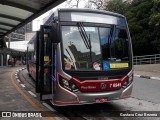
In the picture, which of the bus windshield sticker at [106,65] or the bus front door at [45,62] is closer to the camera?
the bus windshield sticker at [106,65]

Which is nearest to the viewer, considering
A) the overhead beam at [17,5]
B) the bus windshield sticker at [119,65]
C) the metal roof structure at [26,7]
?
the bus windshield sticker at [119,65]

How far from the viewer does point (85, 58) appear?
7.61 metres

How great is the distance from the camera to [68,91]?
733 centimetres

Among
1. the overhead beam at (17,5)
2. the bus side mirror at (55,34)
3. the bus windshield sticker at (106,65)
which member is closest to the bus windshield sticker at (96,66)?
the bus windshield sticker at (106,65)

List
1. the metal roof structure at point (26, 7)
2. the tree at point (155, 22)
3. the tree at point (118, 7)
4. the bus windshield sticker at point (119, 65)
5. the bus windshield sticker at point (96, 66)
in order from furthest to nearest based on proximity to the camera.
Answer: the tree at point (118, 7)
the tree at point (155, 22)
the metal roof structure at point (26, 7)
the bus windshield sticker at point (119, 65)
the bus windshield sticker at point (96, 66)

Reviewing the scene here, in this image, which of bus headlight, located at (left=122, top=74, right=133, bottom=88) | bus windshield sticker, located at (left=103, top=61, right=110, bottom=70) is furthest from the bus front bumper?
bus windshield sticker, located at (left=103, top=61, right=110, bottom=70)

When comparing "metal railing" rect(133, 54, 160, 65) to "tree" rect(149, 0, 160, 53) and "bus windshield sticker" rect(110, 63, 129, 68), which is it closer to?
"tree" rect(149, 0, 160, 53)

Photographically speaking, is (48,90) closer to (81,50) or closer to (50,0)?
(81,50)

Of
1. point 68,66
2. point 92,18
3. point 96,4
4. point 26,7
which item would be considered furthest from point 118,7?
point 68,66

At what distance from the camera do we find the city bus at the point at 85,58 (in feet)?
24.3

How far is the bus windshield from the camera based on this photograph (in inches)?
298

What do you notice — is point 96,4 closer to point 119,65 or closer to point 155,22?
point 155,22

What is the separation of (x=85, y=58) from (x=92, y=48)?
0.36m

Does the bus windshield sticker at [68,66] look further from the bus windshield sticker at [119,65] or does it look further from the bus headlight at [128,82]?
the bus headlight at [128,82]
